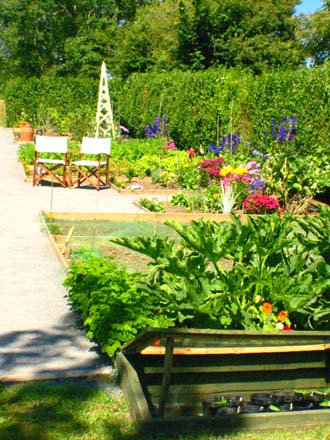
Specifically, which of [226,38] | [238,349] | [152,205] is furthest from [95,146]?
[226,38]

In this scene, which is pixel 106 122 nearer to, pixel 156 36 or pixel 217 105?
pixel 217 105

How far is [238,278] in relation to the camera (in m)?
4.49

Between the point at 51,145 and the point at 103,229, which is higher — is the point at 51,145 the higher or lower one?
→ the higher one

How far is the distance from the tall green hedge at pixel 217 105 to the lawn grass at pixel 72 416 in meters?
8.86

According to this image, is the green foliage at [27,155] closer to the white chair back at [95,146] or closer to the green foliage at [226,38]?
the white chair back at [95,146]

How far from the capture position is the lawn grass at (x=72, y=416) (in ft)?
11.4

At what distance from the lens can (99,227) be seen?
9.39 meters

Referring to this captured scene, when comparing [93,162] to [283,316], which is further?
[93,162]

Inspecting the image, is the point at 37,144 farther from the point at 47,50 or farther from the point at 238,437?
the point at 47,50

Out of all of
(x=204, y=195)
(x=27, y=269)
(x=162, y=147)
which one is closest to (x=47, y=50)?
(x=162, y=147)

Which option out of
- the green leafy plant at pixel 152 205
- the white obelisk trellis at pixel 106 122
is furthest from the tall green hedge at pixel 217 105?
the green leafy plant at pixel 152 205

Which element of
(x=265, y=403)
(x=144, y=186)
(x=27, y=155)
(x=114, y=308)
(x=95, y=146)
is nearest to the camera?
(x=265, y=403)

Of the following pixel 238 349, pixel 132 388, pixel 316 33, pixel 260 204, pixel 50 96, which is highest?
pixel 316 33

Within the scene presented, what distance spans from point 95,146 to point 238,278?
909 cm
